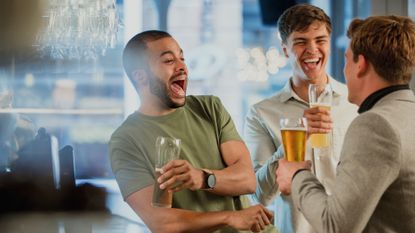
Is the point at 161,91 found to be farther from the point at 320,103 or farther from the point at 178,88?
the point at 320,103

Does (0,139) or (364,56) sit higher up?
(364,56)

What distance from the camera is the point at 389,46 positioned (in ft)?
5.57

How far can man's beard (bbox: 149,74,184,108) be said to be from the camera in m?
2.26

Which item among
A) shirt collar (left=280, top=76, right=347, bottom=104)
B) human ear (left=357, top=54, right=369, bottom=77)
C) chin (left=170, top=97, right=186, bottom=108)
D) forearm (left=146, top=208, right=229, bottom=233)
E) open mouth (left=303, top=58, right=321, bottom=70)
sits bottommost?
forearm (left=146, top=208, right=229, bottom=233)

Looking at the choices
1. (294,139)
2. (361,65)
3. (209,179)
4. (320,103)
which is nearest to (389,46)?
(361,65)

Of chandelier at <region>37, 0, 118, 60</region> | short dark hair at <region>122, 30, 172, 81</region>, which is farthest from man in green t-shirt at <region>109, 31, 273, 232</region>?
chandelier at <region>37, 0, 118, 60</region>

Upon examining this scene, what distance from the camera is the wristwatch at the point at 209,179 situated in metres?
2.09

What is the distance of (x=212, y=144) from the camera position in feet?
7.39

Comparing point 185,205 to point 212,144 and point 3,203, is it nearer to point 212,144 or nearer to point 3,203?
point 212,144

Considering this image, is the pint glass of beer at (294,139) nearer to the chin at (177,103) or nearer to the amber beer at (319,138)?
the amber beer at (319,138)

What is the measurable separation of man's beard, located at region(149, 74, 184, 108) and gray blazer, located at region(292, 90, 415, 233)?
70cm

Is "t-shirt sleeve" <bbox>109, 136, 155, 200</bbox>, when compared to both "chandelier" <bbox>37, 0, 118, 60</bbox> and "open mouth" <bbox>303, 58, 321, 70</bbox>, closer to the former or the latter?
"open mouth" <bbox>303, 58, 321, 70</bbox>

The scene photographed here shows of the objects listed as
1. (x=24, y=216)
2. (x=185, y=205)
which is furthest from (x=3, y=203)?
(x=185, y=205)

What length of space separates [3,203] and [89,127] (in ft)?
1.74
